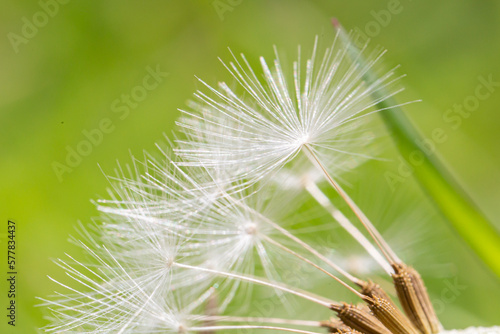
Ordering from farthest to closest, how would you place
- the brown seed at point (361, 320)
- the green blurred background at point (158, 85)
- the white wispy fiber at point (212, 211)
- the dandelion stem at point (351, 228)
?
the green blurred background at point (158, 85), the dandelion stem at point (351, 228), the white wispy fiber at point (212, 211), the brown seed at point (361, 320)

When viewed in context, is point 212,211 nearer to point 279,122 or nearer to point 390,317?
point 279,122

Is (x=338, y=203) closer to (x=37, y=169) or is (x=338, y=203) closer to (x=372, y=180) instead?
(x=372, y=180)

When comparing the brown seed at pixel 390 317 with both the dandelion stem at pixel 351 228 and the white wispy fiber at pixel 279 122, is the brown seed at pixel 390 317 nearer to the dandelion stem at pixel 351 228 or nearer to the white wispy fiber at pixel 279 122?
the dandelion stem at pixel 351 228

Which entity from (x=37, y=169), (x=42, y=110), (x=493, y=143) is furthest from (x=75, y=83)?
(x=493, y=143)

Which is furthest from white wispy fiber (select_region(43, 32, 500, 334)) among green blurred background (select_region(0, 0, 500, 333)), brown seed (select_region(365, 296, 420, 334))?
green blurred background (select_region(0, 0, 500, 333))

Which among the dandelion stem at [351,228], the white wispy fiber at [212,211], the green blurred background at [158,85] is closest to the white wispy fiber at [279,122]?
the white wispy fiber at [212,211]

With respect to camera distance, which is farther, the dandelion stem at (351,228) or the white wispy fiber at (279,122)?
the dandelion stem at (351,228)
